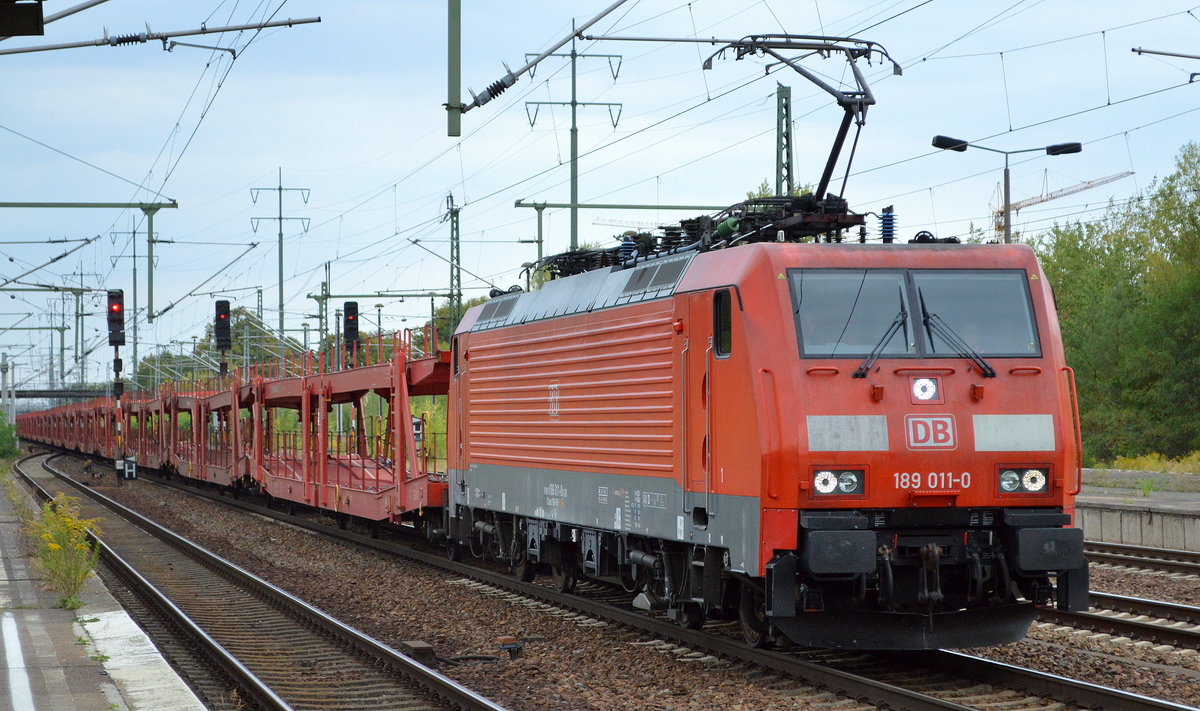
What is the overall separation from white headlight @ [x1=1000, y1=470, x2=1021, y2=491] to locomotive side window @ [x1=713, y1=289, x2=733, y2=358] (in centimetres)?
231

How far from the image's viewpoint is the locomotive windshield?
33.8 ft

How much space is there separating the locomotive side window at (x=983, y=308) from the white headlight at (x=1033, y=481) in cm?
94

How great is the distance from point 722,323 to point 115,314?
26.4 meters

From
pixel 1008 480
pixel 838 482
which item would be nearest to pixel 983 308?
pixel 1008 480

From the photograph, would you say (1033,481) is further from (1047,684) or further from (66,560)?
(66,560)

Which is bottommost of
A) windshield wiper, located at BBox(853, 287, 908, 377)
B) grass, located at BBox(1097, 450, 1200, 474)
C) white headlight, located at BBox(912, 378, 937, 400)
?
grass, located at BBox(1097, 450, 1200, 474)

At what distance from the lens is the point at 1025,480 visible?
1024 cm

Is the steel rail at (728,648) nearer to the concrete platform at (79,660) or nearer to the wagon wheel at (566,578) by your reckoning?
the wagon wheel at (566,578)

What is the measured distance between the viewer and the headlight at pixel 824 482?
32.4 feet

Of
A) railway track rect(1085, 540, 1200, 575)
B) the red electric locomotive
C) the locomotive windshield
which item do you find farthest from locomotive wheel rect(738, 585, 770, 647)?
railway track rect(1085, 540, 1200, 575)

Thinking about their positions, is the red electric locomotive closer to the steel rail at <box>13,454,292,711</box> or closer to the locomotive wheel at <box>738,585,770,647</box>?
the locomotive wheel at <box>738,585,770,647</box>

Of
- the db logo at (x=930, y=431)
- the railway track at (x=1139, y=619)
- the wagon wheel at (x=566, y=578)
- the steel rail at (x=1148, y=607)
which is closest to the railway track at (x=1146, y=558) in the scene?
the steel rail at (x=1148, y=607)

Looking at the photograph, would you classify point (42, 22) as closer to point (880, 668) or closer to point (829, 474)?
point (829, 474)

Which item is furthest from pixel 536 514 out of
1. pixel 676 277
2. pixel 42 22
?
pixel 42 22
